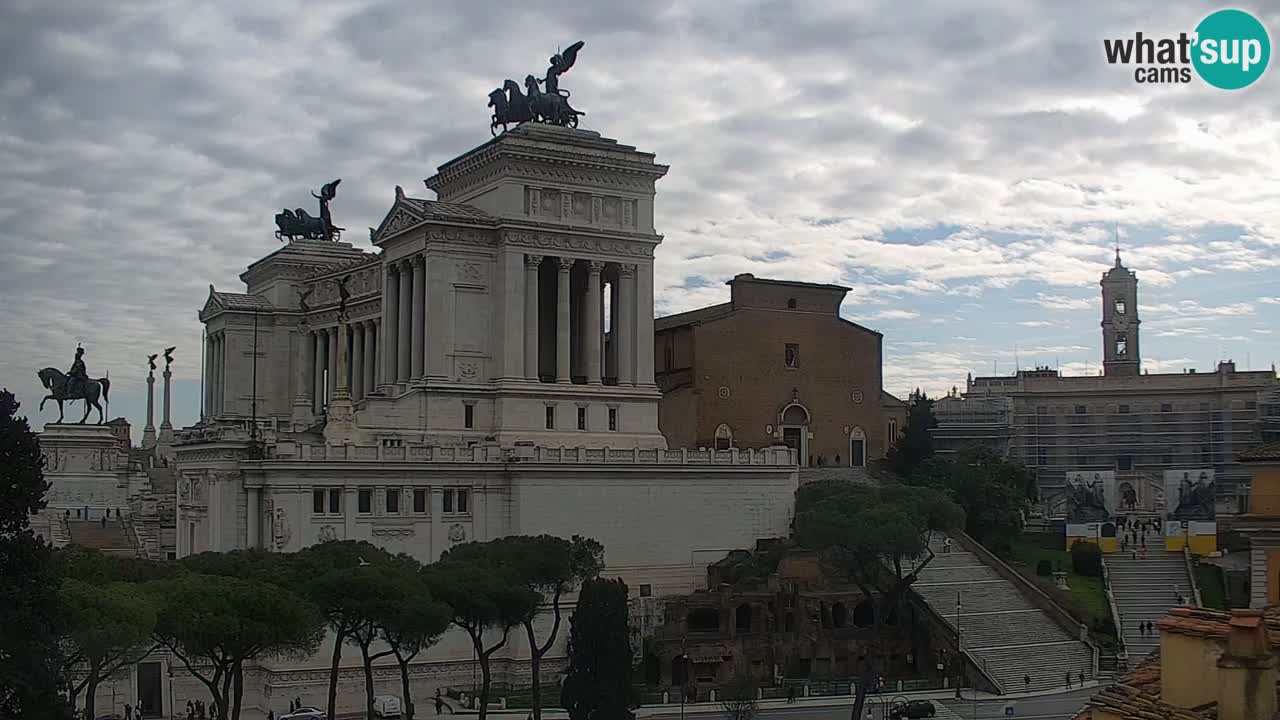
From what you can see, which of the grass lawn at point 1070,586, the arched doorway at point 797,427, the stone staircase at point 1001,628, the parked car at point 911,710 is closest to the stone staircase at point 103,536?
the arched doorway at point 797,427

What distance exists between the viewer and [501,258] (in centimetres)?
7575

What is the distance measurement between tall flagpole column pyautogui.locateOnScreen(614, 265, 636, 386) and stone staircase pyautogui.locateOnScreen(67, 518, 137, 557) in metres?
27.8

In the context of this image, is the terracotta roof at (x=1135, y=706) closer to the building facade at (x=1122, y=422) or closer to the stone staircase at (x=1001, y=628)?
the stone staircase at (x=1001, y=628)

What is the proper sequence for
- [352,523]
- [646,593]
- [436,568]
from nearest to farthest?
[436,568]
[352,523]
[646,593]

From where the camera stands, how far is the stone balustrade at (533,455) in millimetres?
63188

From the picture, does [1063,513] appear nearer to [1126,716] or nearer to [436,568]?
[436,568]

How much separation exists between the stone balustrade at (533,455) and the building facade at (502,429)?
0.09 metres

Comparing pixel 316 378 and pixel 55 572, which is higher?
pixel 316 378

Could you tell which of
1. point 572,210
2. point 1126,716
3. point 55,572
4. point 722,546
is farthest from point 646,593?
point 1126,716

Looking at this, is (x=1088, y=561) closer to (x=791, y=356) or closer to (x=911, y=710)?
(x=791, y=356)

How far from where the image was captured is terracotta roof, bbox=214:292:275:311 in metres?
103

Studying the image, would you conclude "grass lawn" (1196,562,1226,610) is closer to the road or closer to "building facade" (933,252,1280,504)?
the road

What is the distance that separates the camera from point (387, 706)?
2306 inches

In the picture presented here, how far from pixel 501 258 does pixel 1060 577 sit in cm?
3434
